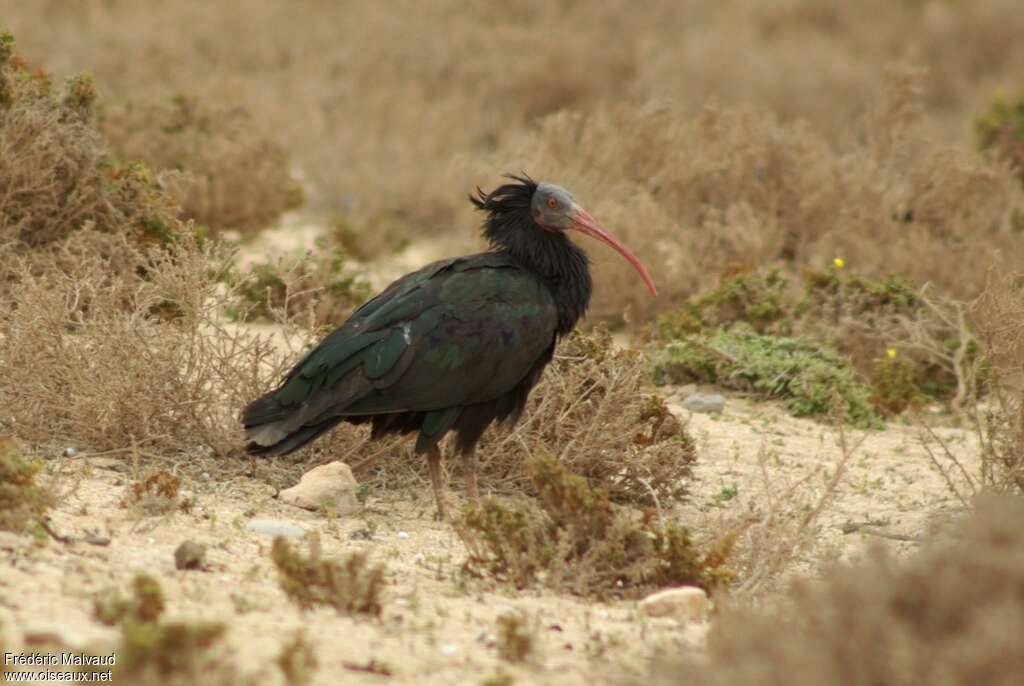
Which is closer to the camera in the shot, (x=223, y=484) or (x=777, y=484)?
(x=223, y=484)

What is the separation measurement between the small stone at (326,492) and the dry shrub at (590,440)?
0.34 metres

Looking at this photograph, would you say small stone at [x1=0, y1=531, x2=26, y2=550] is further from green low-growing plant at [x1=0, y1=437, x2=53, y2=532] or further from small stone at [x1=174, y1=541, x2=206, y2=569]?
small stone at [x1=174, y1=541, x2=206, y2=569]

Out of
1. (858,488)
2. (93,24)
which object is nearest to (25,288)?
(858,488)

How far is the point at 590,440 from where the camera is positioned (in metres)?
6.28

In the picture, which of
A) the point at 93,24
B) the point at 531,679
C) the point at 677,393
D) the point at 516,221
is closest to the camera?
the point at 531,679

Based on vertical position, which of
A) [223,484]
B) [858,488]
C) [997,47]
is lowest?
[858,488]

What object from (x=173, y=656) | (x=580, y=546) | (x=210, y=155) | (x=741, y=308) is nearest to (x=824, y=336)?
(x=741, y=308)

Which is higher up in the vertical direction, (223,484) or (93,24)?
(93,24)

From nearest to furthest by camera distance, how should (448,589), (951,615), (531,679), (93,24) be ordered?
(951,615), (531,679), (448,589), (93,24)

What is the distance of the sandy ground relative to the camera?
12.9 ft

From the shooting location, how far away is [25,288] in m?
6.11

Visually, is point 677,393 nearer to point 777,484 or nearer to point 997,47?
point 777,484

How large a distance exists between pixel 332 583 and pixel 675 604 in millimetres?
1135

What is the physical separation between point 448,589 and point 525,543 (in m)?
0.32
